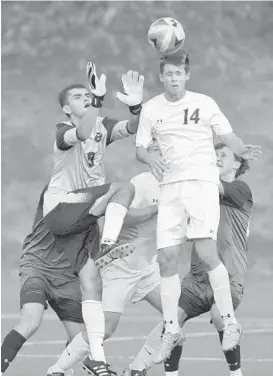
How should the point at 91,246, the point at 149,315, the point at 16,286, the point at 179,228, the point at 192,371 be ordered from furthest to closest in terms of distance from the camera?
the point at 16,286, the point at 149,315, the point at 192,371, the point at 91,246, the point at 179,228

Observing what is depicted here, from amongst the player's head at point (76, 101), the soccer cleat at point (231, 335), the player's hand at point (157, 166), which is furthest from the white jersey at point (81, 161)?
the soccer cleat at point (231, 335)

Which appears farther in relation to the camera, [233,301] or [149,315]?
[149,315]

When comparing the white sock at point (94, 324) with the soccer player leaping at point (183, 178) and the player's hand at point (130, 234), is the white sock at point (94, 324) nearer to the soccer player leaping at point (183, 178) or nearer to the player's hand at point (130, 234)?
the soccer player leaping at point (183, 178)

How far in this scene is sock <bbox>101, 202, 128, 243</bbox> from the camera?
7305 mm

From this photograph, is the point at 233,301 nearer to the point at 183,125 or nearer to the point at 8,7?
the point at 183,125

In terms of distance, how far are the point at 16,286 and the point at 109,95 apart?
12.9ft

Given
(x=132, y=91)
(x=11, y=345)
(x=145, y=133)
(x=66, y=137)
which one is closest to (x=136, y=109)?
(x=132, y=91)

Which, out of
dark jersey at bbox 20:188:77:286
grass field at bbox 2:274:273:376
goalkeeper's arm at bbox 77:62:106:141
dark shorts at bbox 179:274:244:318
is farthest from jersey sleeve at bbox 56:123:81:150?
grass field at bbox 2:274:273:376

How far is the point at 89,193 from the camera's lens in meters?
7.59

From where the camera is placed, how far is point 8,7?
741 inches

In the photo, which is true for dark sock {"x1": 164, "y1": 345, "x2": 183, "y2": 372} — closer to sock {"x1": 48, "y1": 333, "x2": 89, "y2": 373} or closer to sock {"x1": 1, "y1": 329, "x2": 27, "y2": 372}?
sock {"x1": 48, "y1": 333, "x2": 89, "y2": 373}

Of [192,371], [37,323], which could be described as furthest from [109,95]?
[37,323]

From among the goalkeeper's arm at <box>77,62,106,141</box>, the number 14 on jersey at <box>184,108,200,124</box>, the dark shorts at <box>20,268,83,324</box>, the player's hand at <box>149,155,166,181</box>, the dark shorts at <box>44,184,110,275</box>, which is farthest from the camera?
the dark shorts at <box>20,268,83,324</box>

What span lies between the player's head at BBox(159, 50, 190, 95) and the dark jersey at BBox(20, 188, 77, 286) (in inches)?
60.8
